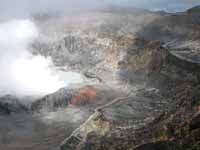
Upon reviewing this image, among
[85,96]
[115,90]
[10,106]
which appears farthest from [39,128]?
[115,90]

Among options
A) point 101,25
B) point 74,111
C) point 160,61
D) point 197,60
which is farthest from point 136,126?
point 101,25

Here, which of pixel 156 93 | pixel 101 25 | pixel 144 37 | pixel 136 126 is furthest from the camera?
pixel 101 25

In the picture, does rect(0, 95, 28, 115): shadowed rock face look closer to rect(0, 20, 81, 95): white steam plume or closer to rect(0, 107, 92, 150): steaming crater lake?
rect(0, 107, 92, 150): steaming crater lake

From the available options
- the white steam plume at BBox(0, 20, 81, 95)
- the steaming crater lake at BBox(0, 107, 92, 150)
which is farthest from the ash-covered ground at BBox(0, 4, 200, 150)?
the white steam plume at BBox(0, 20, 81, 95)

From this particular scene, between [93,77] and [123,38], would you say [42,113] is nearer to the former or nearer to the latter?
[93,77]

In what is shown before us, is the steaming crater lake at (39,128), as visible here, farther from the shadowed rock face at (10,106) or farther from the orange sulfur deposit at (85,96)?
the orange sulfur deposit at (85,96)

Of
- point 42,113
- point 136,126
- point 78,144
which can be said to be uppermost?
point 136,126
